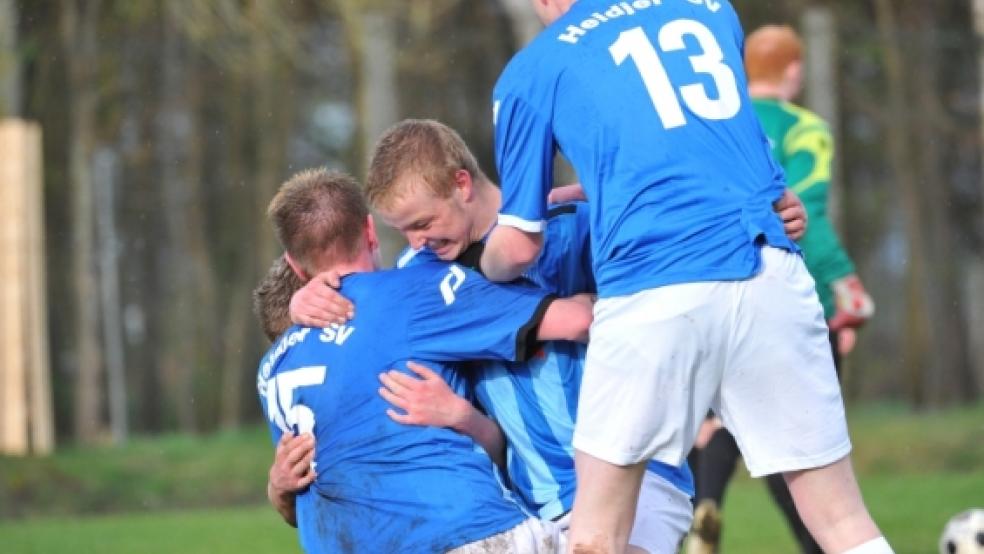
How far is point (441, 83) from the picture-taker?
2214cm

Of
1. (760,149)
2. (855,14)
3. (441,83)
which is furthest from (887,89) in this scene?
(760,149)

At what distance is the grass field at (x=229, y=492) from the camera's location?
32.3 feet

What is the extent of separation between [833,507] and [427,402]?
1.02 m

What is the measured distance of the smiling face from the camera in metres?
3.91

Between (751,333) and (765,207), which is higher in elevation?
(765,207)

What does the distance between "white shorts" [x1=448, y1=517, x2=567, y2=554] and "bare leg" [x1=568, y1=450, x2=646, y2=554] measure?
0.27 feet

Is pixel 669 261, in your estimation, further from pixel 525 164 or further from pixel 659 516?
pixel 659 516

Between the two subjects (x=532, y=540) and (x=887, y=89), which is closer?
(x=532, y=540)

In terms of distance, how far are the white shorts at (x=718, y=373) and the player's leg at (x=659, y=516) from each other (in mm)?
312

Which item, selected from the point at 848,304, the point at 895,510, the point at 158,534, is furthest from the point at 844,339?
the point at 158,534

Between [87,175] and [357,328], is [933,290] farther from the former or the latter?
[357,328]

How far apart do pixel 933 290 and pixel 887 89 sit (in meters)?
3.28

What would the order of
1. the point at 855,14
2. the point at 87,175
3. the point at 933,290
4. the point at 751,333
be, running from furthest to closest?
the point at 933,290
the point at 855,14
the point at 87,175
the point at 751,333

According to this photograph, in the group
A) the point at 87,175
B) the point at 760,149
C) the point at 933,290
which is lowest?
→ the point at 933,290
